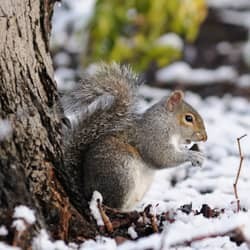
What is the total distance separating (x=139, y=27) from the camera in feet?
20.0

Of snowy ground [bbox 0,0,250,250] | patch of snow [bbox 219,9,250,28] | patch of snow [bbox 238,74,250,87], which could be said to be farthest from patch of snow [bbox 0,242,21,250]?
patch of snow [bbox 219,9,250,28]

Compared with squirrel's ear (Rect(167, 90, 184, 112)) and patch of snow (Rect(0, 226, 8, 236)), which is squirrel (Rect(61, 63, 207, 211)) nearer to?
squirrel's ear (Rect(167, 90, 184, 112))

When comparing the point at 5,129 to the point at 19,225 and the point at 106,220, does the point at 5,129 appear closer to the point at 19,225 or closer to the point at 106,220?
the point at 19,225

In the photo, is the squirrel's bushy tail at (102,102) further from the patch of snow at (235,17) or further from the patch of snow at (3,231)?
the patch of snow at (235,17)

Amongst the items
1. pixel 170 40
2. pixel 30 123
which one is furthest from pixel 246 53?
pixel 30 123

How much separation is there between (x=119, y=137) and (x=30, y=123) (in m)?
0.64

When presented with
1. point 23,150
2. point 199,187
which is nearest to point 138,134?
point 199,187

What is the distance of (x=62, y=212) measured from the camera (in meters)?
2.63

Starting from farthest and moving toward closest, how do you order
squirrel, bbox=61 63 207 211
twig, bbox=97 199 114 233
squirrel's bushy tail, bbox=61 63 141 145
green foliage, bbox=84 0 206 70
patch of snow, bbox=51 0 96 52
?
patch of snow, bbox=51 0 96 52 → green foliage, bbox=84 0 206 70 → squirrel's bushy tail, bbox=61 63 141 145 → squirrel, bbox=61 63 207 211 → twig, bbox=97 199 114 233

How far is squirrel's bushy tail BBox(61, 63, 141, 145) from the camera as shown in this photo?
316 centimetres

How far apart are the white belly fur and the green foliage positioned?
2.25 meters

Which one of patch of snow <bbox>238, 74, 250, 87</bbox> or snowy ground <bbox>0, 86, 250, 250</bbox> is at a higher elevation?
snowy ground <bbox>0, 86, 250, 250</bbox>

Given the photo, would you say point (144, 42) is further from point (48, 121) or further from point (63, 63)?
point (48, 121)

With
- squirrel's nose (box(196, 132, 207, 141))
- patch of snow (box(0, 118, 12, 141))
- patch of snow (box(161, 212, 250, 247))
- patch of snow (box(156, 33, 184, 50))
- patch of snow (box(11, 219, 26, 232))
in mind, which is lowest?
patch of snow (box(156, 33, 184, 50))
